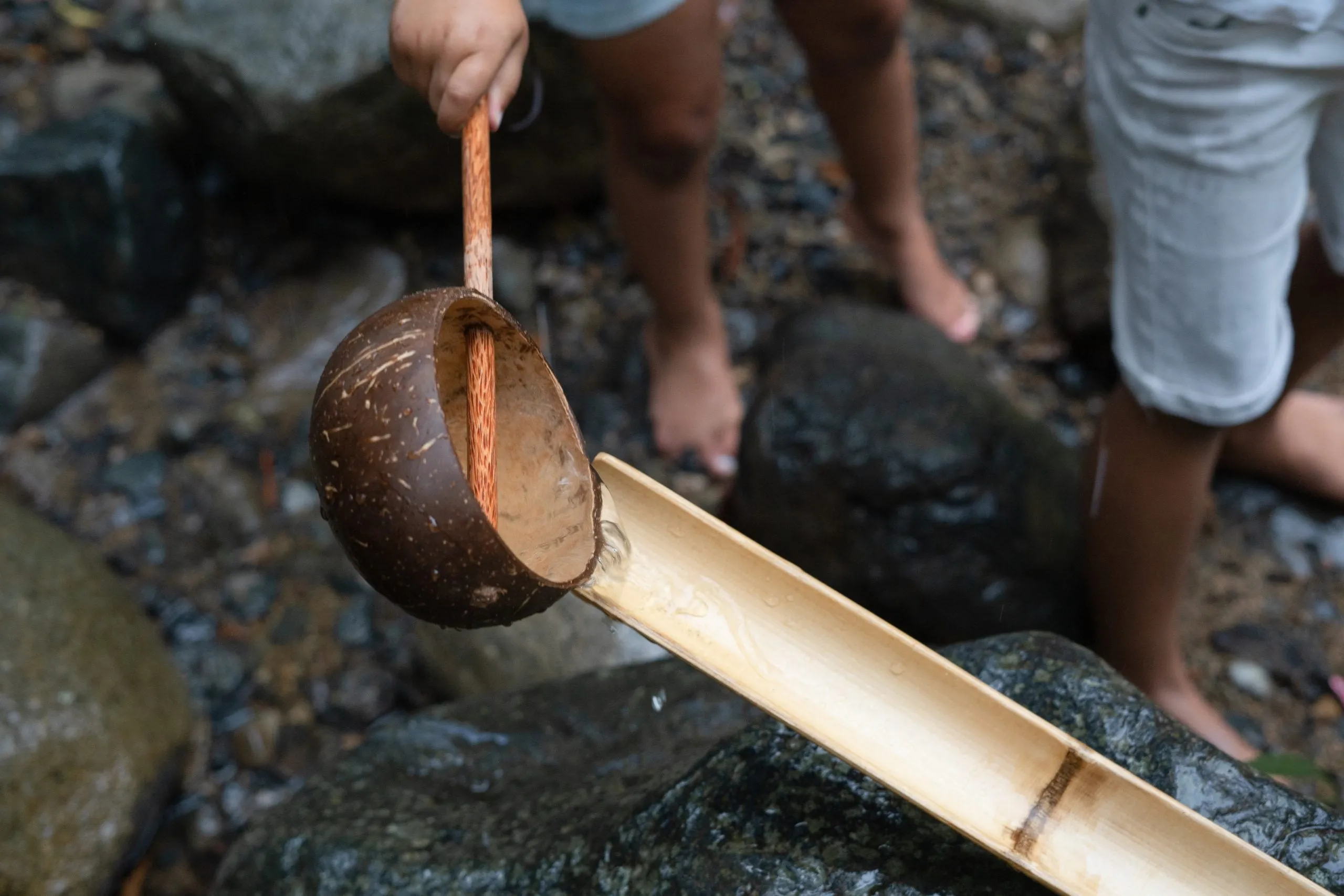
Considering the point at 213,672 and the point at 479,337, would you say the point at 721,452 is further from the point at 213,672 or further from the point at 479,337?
the point at 479,337

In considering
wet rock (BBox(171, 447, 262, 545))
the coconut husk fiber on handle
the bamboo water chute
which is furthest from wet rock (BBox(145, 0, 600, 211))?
the coconut husk fiber on handle

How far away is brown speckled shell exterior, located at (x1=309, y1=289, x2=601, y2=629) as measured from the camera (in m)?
1.26

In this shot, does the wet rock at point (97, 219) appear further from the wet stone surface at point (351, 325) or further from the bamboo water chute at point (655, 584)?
the bamboo water chute at point (655, 584)

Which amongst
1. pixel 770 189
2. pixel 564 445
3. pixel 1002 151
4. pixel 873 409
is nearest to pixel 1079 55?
pixel 1002 151

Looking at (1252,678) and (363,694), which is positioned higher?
(1252,678)

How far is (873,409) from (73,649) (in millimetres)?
2004

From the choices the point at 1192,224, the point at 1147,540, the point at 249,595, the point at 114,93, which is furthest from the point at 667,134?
the point at 114,93

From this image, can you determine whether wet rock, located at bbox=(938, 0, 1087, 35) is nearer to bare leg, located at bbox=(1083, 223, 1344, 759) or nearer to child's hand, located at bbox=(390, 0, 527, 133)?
bare leg, located at bbox=(1083, 223, 1344, 759)

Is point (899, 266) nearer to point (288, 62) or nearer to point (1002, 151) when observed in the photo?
point (1002, 151)

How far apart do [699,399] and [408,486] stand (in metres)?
2.16

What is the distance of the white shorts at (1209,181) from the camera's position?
1773 mm

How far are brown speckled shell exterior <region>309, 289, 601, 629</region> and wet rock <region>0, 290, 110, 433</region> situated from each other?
106 inches

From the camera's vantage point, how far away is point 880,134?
3.25 metres

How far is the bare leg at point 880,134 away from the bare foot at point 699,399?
64cm
